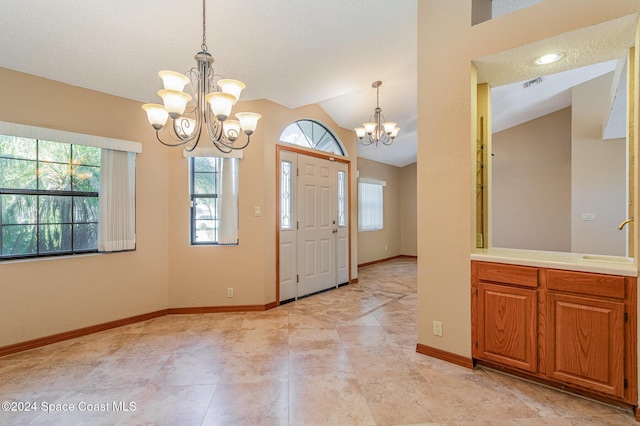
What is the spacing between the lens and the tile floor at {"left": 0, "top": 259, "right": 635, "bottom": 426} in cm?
178

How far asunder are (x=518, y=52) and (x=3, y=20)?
3771 millimetres

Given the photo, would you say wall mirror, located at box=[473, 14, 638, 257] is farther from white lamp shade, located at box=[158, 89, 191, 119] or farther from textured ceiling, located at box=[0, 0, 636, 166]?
white lamp shade, located at box=[158, 89, 191, 119]

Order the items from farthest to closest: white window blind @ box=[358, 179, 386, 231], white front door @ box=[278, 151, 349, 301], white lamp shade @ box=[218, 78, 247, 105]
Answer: white window blind @ box=[358, 179, 386, 231] < white front door @ box=[278, 151, 349, 301] < white lamp shade @ box=[218, 78, 247, 105]

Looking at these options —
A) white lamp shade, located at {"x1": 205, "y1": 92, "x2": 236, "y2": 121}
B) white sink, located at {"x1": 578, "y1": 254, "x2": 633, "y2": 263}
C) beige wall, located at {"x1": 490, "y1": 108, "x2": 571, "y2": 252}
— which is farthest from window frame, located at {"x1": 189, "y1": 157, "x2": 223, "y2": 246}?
beige wall, located at {"x1": 490, "y1": 108, "x2": 571, "y2": 252}

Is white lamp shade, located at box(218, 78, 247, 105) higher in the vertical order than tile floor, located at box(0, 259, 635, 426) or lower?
higher

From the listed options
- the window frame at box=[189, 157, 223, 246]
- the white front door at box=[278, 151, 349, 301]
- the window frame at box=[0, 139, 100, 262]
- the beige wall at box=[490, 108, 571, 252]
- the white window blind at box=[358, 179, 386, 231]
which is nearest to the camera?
the window frame at box=[0, 139, 100, 262]

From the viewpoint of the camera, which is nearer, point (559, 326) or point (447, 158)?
point (559, 326)

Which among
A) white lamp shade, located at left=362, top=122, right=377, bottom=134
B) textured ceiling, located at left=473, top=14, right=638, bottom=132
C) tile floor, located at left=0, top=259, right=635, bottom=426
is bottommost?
tile floor, located at left=0, top=259, right=635, bottom=426

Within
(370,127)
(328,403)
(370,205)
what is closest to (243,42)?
(370,127)

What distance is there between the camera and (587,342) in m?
1.89

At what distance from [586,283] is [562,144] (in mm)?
5786

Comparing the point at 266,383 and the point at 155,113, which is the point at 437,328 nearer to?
the point at 266,383

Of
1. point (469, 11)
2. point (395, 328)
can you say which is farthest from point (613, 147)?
point (395, 328)

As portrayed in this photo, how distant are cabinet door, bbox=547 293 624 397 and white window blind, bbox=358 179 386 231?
4731 millimetres
